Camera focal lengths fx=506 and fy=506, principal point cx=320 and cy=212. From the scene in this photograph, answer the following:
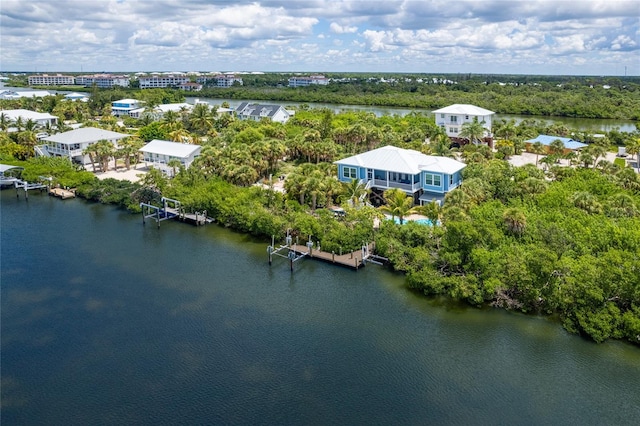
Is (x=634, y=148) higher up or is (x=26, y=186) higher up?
(x=634, y=148)

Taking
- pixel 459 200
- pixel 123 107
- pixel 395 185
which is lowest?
pixel 459 200

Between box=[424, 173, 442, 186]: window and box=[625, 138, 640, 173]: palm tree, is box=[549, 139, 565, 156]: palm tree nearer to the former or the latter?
box=[625, 138, 640, 173]: palm tree

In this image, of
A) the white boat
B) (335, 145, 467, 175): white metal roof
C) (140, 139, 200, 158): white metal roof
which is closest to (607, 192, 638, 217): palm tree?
(335, 145, 467, 175): white metal roof

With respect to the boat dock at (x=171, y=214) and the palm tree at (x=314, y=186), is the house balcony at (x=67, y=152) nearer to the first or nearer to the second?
the boat dock at (x=171, y=214)

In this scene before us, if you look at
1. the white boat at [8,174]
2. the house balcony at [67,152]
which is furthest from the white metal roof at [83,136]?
the white boat at [8,174]

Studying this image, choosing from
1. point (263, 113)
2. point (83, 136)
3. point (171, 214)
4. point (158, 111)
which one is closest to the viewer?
point (171, 214)

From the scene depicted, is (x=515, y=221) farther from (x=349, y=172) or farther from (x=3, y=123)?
(x=3, y=123)

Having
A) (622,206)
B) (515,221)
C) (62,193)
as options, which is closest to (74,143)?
(62,193)

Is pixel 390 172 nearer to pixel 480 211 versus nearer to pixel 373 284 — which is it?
pixel 480 211
